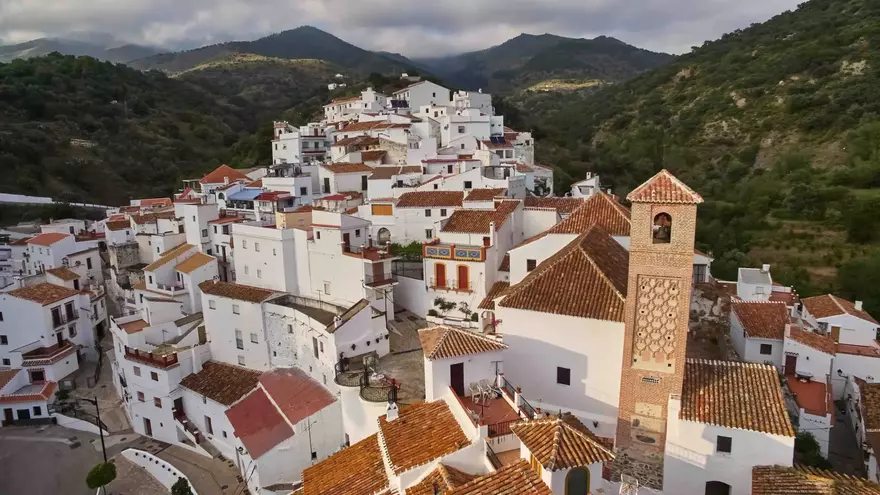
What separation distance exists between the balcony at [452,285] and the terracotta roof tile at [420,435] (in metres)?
9.14

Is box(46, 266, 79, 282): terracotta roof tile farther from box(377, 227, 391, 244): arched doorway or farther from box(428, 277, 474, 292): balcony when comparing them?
box(428, 277, 474, 292): balcony

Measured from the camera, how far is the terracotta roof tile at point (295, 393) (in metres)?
18.0

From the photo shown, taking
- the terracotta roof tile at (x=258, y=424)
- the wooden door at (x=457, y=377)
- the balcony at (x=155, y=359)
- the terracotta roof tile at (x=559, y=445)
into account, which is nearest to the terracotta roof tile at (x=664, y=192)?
the terracotta roof tile at (x=559, y=445)

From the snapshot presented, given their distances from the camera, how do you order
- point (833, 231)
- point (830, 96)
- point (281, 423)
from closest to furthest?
point (281, 423) < point (833, 231) < point (830, 96)

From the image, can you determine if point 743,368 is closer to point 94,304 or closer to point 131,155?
point 94,304

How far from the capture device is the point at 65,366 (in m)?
28.9

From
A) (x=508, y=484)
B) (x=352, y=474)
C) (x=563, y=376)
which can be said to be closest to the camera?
(x=508, y=484)

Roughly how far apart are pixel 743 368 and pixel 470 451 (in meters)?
7.11

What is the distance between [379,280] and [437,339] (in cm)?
856

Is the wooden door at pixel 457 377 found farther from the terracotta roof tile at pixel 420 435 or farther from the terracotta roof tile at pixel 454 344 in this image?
the terracotta roof tile at pixel 420 435

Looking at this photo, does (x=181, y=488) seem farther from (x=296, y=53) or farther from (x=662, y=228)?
(x=296, y=53)

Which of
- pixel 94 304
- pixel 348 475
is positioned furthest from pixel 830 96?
pixel 94 304

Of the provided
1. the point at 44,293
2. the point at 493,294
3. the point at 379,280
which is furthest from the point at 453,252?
the point at 44,293

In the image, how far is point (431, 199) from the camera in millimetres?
27859
